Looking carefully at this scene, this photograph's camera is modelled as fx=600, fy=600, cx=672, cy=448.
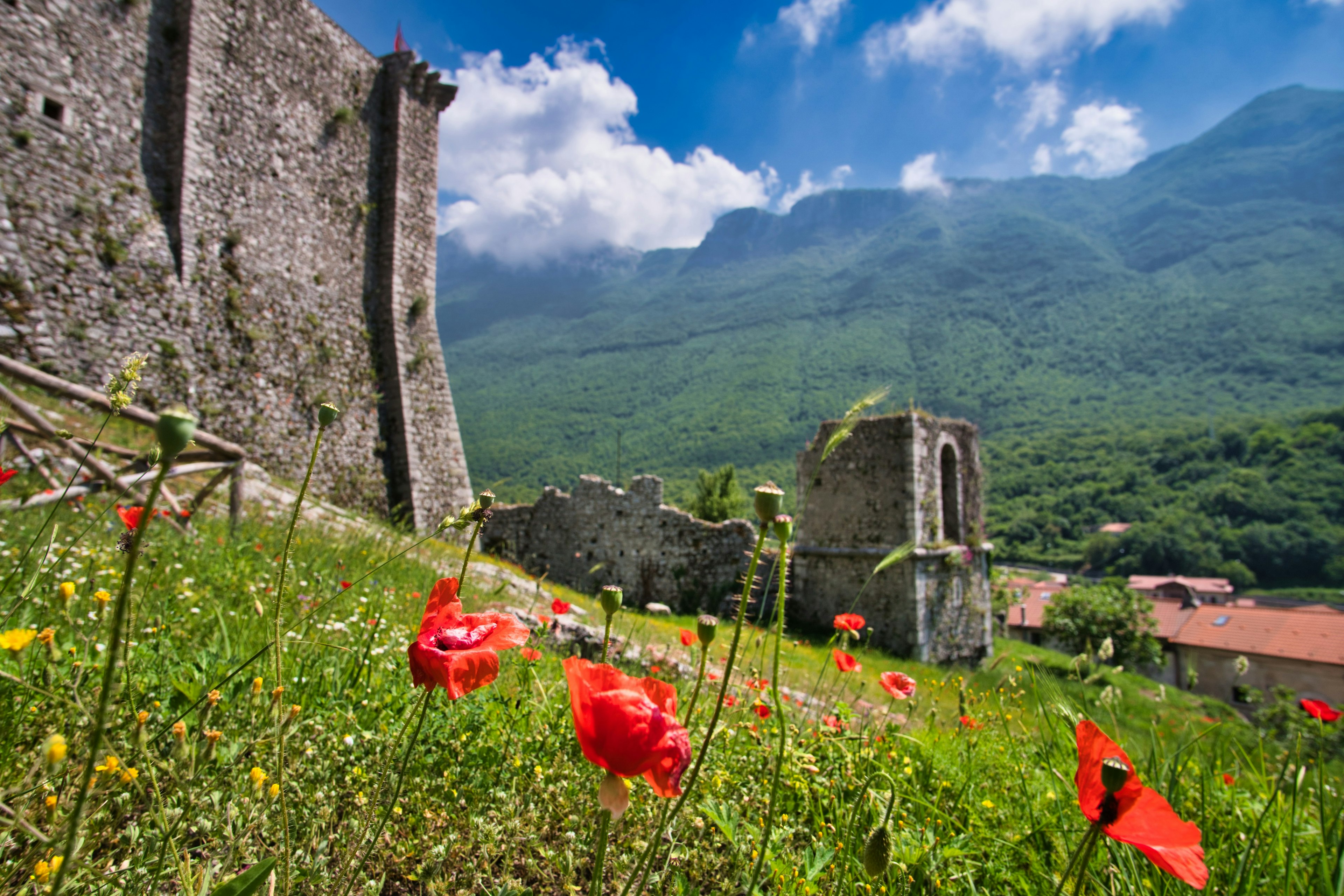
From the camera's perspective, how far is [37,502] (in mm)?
3641

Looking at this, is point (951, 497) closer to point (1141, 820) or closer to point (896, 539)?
point (896, 539)

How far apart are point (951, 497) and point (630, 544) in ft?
22.6

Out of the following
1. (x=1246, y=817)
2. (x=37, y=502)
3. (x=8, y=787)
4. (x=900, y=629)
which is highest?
(x=37, y=502)

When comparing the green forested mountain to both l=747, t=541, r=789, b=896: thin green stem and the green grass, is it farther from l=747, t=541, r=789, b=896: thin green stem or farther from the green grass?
l=747, t=541, r=789, b=896: thin green stem

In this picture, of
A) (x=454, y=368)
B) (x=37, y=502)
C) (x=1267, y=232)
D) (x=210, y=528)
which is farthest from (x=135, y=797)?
(x=1267, y=232)

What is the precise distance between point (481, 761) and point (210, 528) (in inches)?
161

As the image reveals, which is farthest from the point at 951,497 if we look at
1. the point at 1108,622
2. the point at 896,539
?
the point at 1108,622

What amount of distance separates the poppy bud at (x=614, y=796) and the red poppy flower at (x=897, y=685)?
1.48m

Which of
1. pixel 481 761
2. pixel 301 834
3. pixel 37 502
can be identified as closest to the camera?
pixel 301 834

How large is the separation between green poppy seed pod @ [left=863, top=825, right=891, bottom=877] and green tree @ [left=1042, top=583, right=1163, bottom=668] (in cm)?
1992

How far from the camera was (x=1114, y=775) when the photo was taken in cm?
82

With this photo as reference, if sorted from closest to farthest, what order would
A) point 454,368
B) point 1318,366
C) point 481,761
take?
point 481,761 → point 1318,366 → point 454,368

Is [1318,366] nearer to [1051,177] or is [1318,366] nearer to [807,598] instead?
[807,598]

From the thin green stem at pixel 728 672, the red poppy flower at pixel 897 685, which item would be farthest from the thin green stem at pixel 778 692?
the red poppy flower at pixel 897 685
